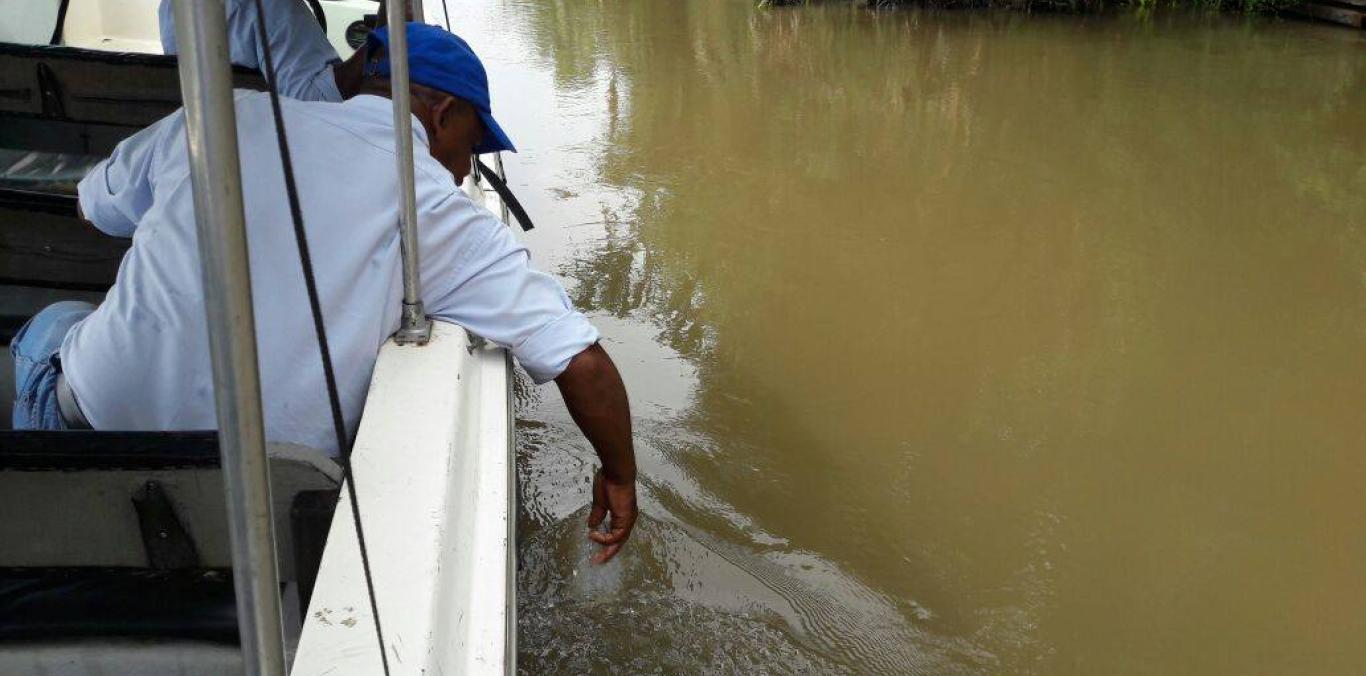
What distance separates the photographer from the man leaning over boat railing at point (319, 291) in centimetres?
174

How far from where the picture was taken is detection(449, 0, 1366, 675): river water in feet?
9.78

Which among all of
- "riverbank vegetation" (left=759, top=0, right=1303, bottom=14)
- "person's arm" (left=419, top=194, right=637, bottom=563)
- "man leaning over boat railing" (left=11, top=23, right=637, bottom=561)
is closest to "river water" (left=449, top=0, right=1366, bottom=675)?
"person's arm" (left=419, top=194, right=637, bottom=563)

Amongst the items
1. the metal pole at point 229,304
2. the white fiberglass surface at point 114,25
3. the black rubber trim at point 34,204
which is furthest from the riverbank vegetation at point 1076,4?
the metal pole at point 229,304

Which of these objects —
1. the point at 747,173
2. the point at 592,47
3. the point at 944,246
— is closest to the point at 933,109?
the point at 747,173

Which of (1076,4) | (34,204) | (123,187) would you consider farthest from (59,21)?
(1076,4)

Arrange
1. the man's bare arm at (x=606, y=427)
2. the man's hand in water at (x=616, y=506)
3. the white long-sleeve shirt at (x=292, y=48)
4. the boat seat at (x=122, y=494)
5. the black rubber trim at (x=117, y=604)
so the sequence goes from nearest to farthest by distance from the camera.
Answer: the black rubber trim at (x=117, y=604) → the boat seat at (x=122, y=494) → the man's bare arm at (x=606, y=427) → the man's hand in water at (x=616, y=506) → the white long-sleeve shirt at (x=292, y=48)

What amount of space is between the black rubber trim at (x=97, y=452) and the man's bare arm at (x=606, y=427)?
696 millimetres

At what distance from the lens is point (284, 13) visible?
317cm

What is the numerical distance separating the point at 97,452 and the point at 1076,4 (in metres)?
15.1

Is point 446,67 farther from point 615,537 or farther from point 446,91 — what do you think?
point 615,537

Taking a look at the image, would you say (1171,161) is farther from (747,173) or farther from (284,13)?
(284,13)

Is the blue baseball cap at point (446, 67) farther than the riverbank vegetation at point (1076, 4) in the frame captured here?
No

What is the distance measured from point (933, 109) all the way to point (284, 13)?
642 cm

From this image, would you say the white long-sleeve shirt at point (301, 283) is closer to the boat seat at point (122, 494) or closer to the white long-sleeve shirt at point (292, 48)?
the boat seat at point (122, 494)
